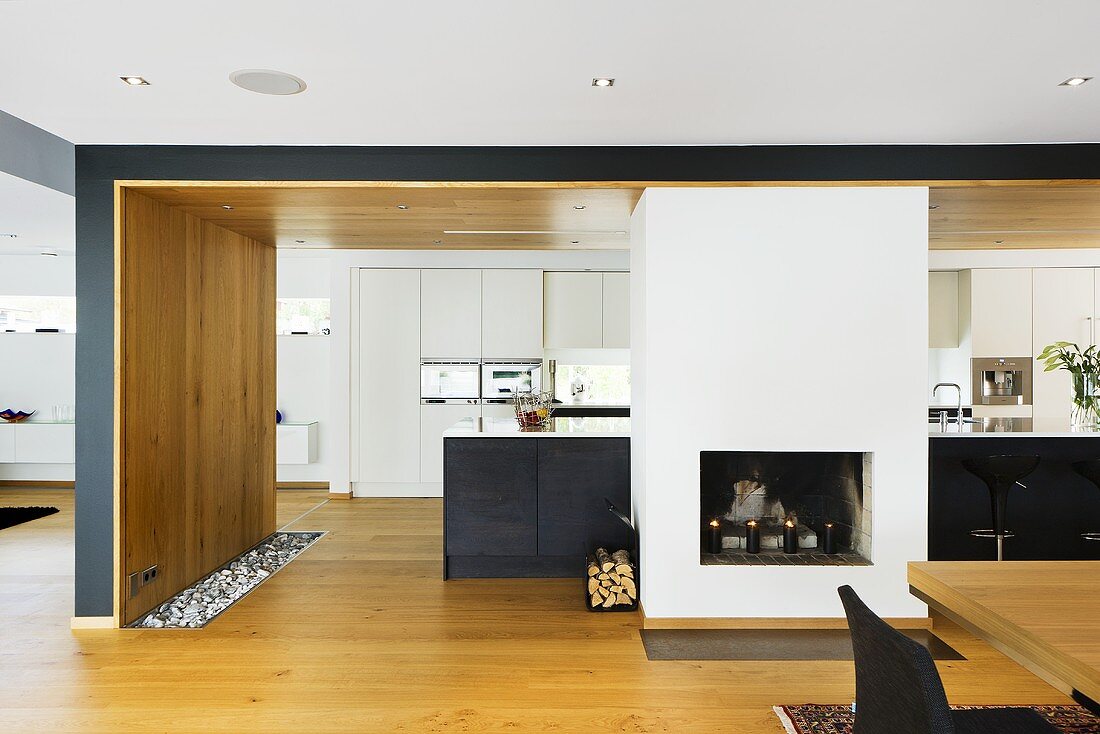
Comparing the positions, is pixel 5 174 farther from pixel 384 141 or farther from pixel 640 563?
pixel 640 563

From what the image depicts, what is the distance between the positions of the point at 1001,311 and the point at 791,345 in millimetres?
4455

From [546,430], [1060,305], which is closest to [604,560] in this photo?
[546,430]

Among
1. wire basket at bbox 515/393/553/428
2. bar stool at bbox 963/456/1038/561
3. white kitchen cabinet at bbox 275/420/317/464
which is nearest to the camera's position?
bar stool at bbox 963/456/1038/561

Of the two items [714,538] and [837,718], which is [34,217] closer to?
[714,538]

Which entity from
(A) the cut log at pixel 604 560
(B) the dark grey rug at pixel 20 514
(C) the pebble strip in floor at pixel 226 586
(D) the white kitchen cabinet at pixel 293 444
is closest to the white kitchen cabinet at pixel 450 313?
(D) the white kitchen cabinet at pixel 293 444

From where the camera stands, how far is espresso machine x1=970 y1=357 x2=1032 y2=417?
6.88 meters

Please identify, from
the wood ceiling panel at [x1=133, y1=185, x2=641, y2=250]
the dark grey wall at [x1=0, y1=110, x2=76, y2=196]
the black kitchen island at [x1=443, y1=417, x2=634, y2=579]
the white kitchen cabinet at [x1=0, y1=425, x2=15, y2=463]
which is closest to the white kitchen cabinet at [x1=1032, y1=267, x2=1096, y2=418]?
the wood ceiling panel at [x1=133, y1=185, x2=641, y2=250]

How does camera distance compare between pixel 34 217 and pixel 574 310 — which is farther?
pixel 574 310

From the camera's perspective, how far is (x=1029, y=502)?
418 cm

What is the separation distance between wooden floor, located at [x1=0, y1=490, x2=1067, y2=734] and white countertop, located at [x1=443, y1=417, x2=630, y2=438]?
0.93 m

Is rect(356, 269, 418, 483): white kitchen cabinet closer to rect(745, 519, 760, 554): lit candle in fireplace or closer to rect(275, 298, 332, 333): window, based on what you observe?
rect(275, 298, 332, 333): window

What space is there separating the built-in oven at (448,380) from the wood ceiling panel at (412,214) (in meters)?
1.73

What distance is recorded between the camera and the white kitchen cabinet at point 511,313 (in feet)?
23.6

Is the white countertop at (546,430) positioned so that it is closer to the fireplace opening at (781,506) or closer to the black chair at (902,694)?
the fireplace opening at (781,506)
